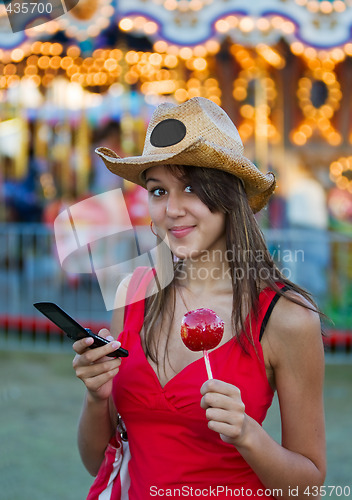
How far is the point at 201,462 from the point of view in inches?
67.8

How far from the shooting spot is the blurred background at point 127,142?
560 centimetres

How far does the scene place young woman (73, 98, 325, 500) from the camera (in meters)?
1.72

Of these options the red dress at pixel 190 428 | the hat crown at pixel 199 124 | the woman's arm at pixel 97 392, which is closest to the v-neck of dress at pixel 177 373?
the red dress at pixel 190 428

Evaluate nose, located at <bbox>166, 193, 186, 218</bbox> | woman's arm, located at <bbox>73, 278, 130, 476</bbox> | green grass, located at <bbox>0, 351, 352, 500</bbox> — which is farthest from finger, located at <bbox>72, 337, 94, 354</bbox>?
green grass, located at <bbox>0, 351, 352, 500</bbox>

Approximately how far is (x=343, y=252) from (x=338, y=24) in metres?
2.55

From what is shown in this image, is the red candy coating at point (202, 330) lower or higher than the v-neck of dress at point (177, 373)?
higher

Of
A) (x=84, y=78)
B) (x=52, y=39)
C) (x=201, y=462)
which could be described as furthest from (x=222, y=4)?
(x=201, y=462)

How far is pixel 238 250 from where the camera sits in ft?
6.31

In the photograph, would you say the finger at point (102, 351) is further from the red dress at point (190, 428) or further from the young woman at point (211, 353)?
the red dress at point (190, 428)

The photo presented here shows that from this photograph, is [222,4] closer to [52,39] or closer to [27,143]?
[52,39]

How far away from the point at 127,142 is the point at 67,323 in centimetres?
866

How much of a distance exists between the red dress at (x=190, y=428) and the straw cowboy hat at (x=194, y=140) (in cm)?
39

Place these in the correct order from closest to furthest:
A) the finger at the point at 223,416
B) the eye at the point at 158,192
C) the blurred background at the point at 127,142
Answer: the finger at the point at 223,416, the eye at the point at 158,192, the blurred background at the point at 127,142

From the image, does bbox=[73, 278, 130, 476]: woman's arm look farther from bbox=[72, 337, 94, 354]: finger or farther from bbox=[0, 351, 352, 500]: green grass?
bbox=[0, 351, 352, 500]: green grass
